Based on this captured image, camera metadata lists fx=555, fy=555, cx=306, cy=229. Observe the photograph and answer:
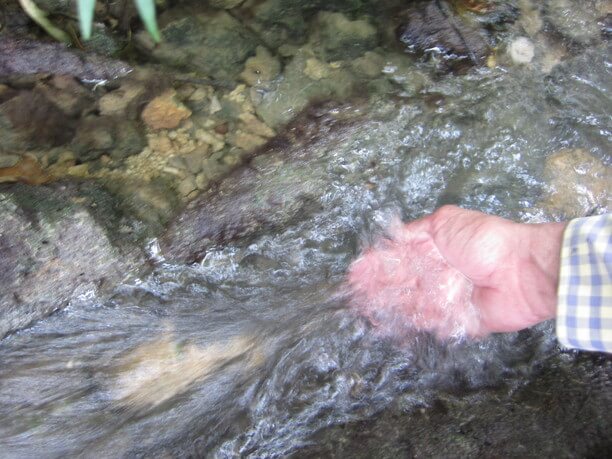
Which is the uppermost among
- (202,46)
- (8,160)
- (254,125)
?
(202,46)

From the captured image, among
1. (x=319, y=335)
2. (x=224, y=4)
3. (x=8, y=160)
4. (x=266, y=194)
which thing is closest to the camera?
(x=319, y=335)

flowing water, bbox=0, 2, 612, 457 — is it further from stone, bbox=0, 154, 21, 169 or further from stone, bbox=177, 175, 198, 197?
stone, bbox=0, 154, 21, 169

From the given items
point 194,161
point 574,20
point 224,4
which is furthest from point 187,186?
point 574,20

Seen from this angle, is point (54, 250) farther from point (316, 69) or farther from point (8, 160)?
point (316, 69)

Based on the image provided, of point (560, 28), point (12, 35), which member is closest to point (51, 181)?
point (12, 35)

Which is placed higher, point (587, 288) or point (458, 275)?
point (587, 288)

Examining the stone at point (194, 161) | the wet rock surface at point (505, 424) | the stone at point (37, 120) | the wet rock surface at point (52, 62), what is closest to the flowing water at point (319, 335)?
the wet rock surface at point (505, 424)
